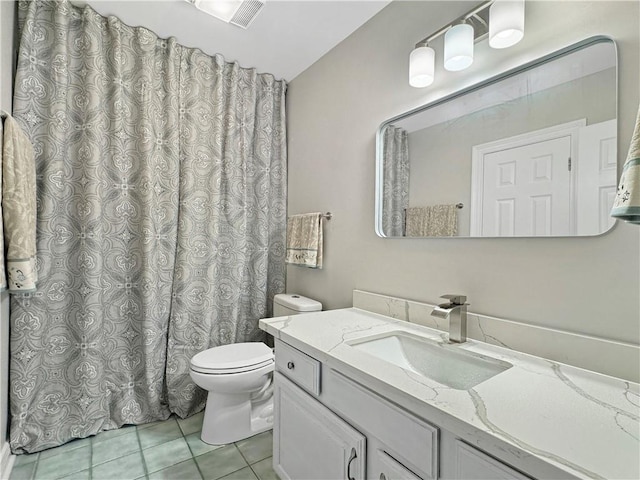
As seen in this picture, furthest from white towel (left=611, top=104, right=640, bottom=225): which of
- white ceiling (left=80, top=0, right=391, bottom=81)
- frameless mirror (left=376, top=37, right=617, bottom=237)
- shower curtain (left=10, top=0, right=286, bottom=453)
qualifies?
shower curtain (left=10, top=0, right=286, bottom=453)

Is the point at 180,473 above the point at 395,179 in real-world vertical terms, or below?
below

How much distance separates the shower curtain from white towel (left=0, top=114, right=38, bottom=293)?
34cm

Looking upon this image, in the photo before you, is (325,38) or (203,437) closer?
(203,437)

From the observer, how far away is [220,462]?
1.65 metres

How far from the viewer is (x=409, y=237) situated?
154 centimetres

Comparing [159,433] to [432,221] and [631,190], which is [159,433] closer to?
[432,221]

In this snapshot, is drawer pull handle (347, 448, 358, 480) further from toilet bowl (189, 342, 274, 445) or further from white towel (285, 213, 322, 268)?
white towel (285, 213, 322, 268)

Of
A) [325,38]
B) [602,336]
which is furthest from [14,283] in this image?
[602,336]

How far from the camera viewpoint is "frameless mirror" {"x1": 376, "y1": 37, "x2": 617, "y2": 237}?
3.22ft

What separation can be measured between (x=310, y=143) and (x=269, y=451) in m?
1.93

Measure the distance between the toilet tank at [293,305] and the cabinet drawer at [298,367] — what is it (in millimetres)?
600

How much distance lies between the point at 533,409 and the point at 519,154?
844mm

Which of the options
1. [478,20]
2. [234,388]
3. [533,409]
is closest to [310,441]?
[234,388]

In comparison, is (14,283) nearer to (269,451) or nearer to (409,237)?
(269,451)
